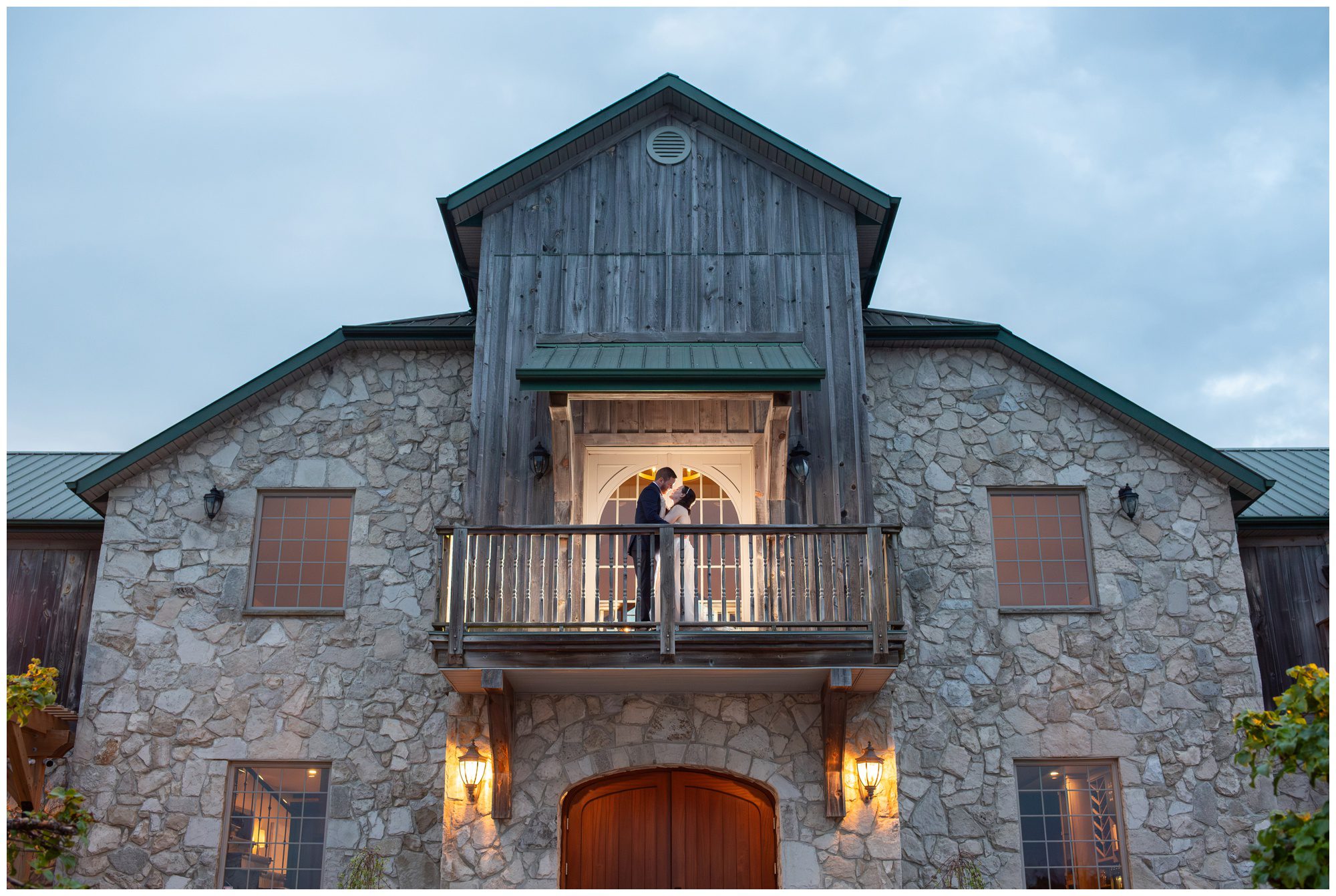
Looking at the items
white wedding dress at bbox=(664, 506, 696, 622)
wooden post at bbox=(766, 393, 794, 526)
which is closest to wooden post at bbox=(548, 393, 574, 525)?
white wedding dress at bbox=(664, 506, 696, 622)

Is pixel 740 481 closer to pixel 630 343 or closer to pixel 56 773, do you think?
pixel 630 343

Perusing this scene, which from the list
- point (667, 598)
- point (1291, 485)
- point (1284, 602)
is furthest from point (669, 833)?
point (1291, 485)

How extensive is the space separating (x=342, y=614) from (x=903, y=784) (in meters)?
5.84

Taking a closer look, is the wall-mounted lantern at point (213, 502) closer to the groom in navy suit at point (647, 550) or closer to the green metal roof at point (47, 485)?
the green metal roof at point (47, 485)

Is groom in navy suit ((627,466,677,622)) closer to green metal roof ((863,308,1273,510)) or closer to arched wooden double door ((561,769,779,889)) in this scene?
arched wooden double door ((561,769,779,889))

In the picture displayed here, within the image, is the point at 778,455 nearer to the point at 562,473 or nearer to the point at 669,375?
the point at 669,375

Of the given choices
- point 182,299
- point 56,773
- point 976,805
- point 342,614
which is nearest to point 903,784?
point 976,805

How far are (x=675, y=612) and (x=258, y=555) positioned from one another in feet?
16.4

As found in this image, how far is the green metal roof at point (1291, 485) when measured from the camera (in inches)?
539

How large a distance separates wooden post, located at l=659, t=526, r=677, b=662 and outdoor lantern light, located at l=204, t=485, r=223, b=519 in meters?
5.18

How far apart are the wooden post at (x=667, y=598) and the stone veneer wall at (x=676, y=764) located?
156 centimetres

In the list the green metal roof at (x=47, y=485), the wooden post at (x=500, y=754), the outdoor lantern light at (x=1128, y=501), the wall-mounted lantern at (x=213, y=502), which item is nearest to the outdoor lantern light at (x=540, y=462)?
the wooden post at (x=500, y=754)

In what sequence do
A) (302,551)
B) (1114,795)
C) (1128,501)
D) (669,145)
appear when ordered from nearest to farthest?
1. (1114,795)
2. (1128,501)
3. (302,551)
4. (669,145)

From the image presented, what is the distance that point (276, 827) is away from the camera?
1161cm
